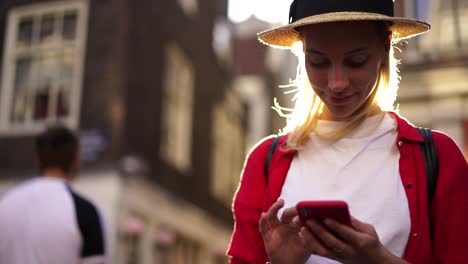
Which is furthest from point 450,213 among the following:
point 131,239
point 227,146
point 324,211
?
point 227,146

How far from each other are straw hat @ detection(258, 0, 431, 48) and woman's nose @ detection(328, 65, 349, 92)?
0.12m

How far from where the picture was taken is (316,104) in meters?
1.85

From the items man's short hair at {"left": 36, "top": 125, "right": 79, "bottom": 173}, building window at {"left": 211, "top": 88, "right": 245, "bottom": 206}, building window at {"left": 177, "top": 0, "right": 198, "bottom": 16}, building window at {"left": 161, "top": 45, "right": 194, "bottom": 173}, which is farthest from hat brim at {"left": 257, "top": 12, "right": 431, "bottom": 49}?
building window at {"left": 211, "top": 88, "right": 245, "bottom": 206}

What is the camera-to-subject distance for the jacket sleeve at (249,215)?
1732 millimetres

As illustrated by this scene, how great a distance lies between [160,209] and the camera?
42.6 feet

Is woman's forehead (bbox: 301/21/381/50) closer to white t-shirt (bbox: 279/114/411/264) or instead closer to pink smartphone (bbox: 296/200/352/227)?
white t-shirt (bbox: 279/114/411/264)

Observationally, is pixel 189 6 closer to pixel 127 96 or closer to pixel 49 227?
pixel 127 96

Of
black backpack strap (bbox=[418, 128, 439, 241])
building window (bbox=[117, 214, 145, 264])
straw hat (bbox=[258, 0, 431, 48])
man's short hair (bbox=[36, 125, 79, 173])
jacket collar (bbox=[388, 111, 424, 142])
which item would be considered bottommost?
building window (bbox=[117, 214, 145, 264])

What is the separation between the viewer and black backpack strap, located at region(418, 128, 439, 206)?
162 cm

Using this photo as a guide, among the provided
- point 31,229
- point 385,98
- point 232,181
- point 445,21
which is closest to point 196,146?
point 232,181

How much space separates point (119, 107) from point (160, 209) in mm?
2566

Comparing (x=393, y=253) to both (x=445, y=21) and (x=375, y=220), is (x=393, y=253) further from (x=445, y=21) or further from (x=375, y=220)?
(x=445, y=21)

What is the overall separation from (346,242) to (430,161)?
376mm

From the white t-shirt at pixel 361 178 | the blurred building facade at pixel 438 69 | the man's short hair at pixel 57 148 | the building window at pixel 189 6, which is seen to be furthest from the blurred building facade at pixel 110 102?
the white t-shirt at pixel 361 178
